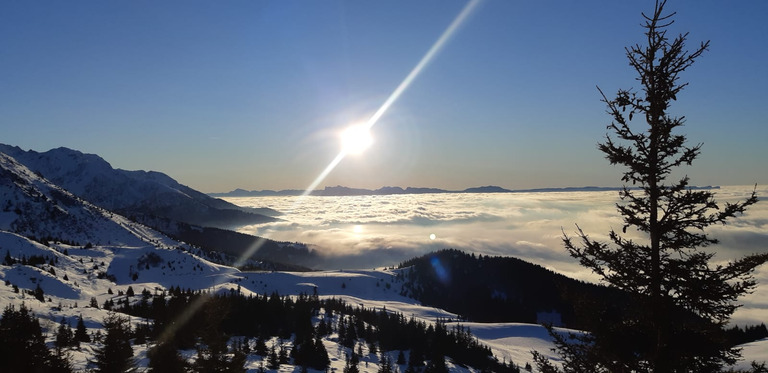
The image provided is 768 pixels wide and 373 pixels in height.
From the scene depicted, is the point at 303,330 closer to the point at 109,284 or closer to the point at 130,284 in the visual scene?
the point at 109,284

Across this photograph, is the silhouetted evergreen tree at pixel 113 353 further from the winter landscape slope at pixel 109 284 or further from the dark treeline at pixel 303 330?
the dark treeline at pixel 303 330

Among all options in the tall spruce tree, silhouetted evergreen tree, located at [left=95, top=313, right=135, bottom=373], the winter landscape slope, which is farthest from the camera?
the winter landscape slope

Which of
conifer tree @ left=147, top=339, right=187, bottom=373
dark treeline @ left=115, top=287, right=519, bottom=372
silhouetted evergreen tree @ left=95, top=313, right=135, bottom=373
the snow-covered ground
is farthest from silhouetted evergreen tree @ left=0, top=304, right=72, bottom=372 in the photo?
dark treeline @ left=115, top=287, right=519, bottom=372

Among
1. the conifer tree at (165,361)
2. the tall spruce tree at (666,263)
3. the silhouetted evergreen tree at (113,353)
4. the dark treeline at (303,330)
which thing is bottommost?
the dark treeline at (303,330)

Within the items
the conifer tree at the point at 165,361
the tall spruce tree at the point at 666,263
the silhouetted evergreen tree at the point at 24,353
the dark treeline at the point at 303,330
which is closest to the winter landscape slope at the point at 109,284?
the silhouetted evergreen tree at the point at 24,353

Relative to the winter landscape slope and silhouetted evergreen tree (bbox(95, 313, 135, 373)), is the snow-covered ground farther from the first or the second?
silhouetted evergreen tree (bbox(95, 313, 135, 373))

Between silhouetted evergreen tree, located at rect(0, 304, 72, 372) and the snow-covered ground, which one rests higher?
silhouetted evergreen tree, located at rect(0, 304, 72, 372)

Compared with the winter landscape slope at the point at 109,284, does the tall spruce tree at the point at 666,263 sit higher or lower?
higher

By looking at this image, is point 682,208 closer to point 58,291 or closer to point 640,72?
point 640,72

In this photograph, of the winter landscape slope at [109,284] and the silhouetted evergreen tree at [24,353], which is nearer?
the silhouetted evergreen tree at [24,353]

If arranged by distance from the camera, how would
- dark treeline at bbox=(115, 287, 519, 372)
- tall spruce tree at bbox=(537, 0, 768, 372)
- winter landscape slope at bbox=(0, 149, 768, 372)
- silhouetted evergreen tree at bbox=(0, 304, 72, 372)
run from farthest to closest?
1. dark treeline at bbox=(115, 287, 519, 372)
2. winter landscape slope at bbox=(0, 149, 768, 372)
3. silhouetted evergreen tree at bbox=(0, 304, 72, 372)
4. tall spruce tree at bbox=(537, 0, 768, 372)
